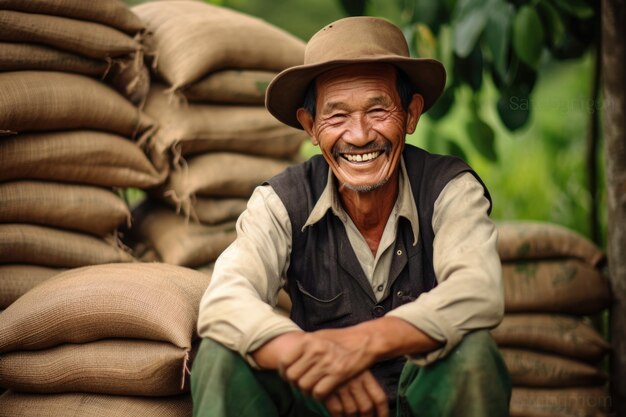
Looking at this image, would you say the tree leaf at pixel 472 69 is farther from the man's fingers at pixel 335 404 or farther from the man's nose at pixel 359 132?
the man's fingers at pixel 335 404

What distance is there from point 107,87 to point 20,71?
39 cm

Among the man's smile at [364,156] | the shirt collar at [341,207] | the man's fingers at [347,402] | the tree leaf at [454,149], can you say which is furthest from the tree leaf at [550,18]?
the man's fingers at [347,402]

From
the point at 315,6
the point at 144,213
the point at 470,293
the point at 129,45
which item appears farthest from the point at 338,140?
the point at 315,6

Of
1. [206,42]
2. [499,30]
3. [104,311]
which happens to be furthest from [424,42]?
[104,311]

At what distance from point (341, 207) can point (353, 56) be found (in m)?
0.49

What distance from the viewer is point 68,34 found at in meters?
3.20

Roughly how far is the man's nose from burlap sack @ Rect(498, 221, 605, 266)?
1.26 metres

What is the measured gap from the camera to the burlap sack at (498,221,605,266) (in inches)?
143

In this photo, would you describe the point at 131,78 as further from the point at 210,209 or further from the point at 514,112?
the point at 514,112

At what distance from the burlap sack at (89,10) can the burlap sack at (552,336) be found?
6.55 ft

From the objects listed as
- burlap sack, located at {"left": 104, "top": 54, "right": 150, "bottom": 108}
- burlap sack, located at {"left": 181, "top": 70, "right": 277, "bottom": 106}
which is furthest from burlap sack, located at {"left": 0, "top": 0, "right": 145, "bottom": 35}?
burlap sack, located at {"left": 181, "top": 70, "right": 277, "bottom": 106}

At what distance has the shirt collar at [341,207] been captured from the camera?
8.57ft

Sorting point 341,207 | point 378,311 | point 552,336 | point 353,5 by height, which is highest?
point 353,5

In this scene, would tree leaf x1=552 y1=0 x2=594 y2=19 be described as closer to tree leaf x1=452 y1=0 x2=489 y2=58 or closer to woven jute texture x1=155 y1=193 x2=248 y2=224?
tree leaf x1=452 y1=0 x2=489 y2=58
